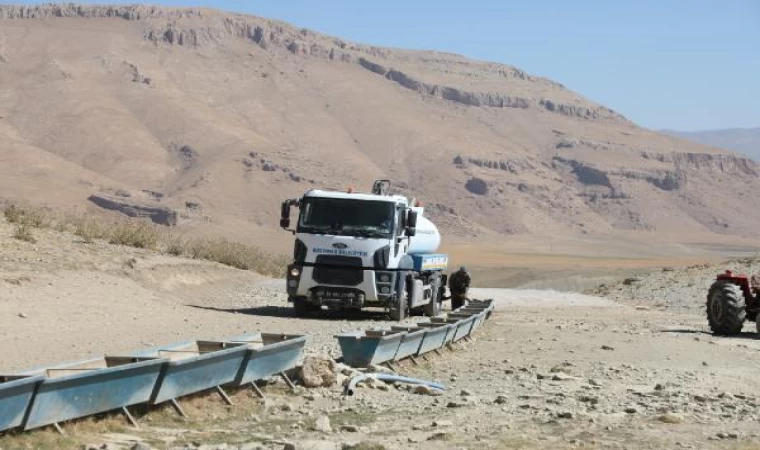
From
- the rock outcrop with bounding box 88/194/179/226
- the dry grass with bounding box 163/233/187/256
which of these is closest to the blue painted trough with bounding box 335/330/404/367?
the dry grass with bounding box 163/233/187/256

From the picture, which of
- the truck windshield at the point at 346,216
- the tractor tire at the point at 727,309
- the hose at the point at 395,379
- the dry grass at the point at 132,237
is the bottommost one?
the dry grass at the point at 132,237

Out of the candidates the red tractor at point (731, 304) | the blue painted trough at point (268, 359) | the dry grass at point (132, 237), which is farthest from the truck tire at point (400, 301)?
the dry grass at point (132, 237)

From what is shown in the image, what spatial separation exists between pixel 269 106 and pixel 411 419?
175 meters

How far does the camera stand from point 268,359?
47.9 ft

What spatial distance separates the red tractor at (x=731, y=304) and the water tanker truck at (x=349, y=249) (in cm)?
661

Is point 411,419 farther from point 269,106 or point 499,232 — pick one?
point 269,106

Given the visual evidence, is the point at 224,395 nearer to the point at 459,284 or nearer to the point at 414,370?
the point at 414,370

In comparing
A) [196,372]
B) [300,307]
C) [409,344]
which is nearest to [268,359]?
[196,372]

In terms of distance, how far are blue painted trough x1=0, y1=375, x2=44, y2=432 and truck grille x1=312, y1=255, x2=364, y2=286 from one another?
16615 mm

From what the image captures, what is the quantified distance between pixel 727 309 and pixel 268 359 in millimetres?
14319

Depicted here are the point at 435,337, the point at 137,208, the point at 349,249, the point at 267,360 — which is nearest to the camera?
the point at 267,360

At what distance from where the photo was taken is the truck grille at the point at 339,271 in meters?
27.4

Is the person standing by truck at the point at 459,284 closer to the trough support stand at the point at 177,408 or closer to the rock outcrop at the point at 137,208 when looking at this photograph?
the trough support stand at the point at 177,408

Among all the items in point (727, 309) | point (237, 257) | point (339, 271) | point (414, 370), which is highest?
point (727, 309)
